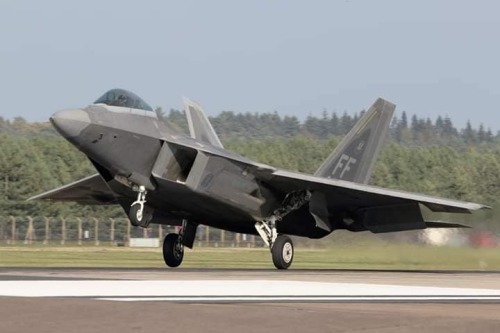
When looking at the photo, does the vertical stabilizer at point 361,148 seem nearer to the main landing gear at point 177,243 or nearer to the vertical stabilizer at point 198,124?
the vertical stabilizer at point 198,124

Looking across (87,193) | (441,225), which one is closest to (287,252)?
(441,225)

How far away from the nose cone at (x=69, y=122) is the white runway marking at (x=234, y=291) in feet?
20.0

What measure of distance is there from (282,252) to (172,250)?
8.77 ft

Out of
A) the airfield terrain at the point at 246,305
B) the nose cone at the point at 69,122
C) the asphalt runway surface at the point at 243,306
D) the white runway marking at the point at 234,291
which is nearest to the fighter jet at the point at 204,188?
the nose cone at the point at 69,122

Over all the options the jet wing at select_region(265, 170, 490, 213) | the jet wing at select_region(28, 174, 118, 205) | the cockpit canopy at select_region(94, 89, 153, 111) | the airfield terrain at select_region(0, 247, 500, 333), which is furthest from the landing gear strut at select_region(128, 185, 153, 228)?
the airfield terrain at select_region(0, 247, 500, 333)

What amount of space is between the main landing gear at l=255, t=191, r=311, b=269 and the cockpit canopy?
13.0 feet

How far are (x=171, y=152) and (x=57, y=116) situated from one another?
2.54 metres

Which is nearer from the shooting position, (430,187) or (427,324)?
(427,324)

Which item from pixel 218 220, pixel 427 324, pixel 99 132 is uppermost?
pixel 99 132

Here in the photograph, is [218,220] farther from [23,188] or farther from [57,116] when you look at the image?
[23,188]

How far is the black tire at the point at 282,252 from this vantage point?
896 inches

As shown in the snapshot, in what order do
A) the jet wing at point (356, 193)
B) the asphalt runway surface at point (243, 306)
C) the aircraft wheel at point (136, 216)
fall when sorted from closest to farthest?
the asphalt runway surface at point (243, 306)
the aircraft wheel at point (136, 216)
the jet wing at point (356, 193)

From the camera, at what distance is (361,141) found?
26.4 metres

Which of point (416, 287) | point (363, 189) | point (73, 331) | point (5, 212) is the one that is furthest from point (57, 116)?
point (5, 212)
